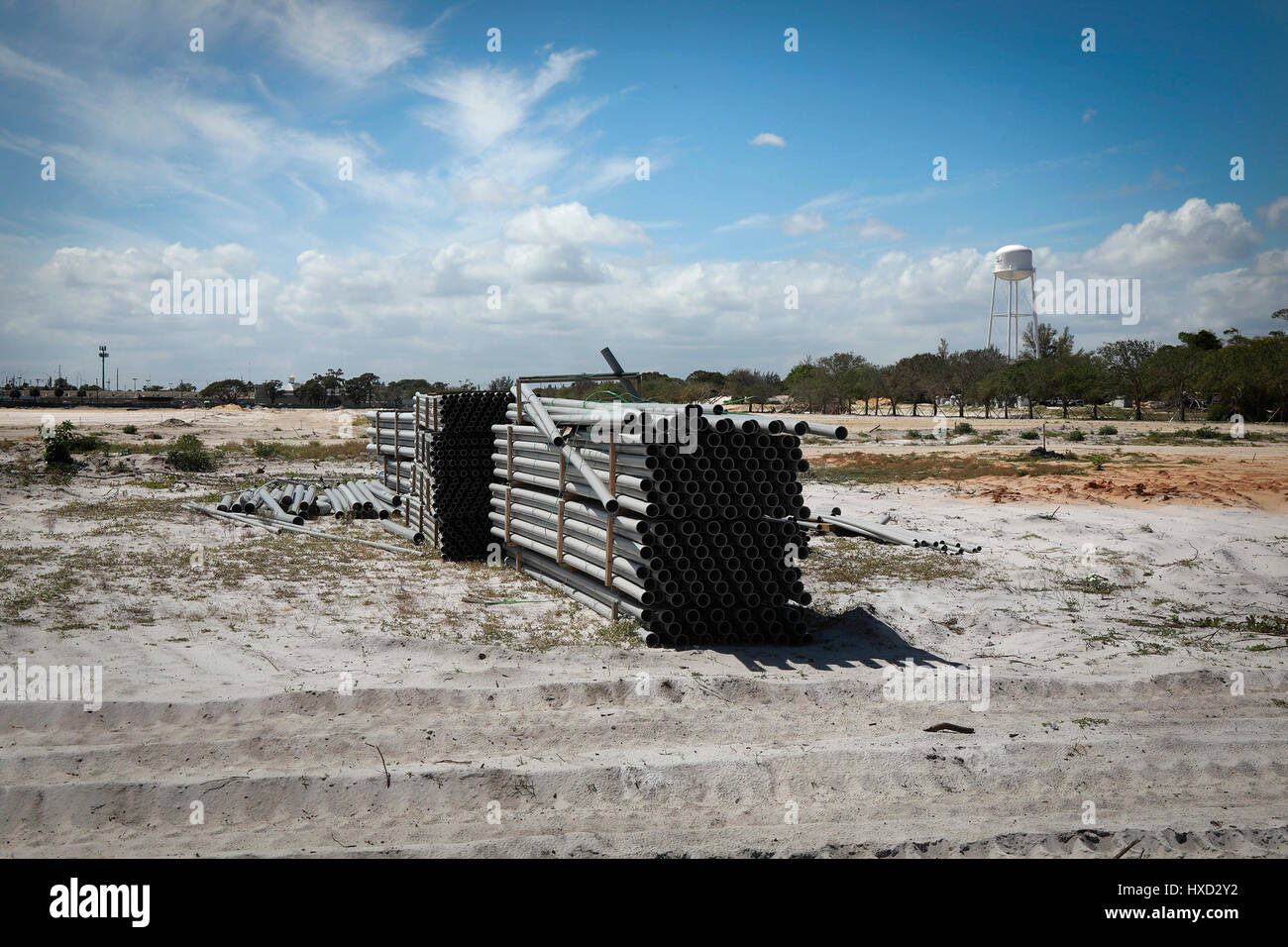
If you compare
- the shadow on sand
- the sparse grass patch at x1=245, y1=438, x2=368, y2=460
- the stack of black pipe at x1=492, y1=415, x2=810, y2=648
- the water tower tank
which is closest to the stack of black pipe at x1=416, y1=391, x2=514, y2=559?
the stack of black pipe at x1=492, y1=415, x2=810, y2=648

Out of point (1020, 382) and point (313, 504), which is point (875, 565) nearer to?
point (313, 504)

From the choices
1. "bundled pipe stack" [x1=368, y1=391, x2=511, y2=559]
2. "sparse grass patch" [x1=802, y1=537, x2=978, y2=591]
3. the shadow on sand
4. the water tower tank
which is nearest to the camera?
the shadow on sand

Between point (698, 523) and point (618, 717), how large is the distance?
2791 mm

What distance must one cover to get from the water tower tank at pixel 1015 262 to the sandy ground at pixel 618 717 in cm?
8338

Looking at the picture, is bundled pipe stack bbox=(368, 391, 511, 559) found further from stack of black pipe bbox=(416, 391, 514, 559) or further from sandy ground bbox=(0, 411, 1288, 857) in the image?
sandy ground bbox=(0, 411, 1288, 857)

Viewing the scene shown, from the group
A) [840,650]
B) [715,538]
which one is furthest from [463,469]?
[840,650]

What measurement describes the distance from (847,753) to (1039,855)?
1.52 m

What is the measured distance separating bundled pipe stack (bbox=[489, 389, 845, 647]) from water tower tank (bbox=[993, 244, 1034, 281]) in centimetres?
8980

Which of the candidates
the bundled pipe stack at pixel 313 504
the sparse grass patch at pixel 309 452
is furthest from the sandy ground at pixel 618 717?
the sparse grass patch at pixel 309 452

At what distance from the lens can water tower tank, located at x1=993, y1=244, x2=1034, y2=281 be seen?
288 feet

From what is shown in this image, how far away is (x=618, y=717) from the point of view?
22.9 feet
